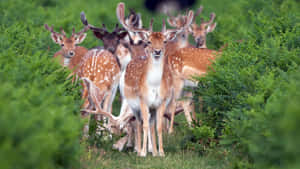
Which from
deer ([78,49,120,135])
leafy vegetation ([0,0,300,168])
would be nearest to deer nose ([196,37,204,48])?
→ leafy vegetation ([0,0,300,168])

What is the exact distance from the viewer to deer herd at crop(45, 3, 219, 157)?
9.55 m

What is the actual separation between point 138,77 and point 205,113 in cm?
117

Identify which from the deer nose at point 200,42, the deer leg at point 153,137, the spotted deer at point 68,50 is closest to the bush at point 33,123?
the deer leg at point 153,137

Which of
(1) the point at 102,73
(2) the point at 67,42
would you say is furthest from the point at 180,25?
(1) the point at 102,73

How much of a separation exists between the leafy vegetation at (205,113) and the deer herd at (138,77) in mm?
434

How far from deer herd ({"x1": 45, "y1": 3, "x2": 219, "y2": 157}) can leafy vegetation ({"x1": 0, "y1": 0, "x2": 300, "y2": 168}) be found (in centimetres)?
43

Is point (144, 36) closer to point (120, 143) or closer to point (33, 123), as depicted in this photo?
point (120, 143)

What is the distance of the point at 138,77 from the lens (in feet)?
32.0

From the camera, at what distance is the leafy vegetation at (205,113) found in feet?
17.0

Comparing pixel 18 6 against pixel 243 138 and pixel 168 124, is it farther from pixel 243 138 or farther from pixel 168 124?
pixel 243 138

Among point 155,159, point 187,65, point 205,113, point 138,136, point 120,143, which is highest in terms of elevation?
point 187,65

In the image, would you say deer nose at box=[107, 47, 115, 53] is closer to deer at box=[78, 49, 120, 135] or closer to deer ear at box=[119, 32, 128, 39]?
deer ear at box=[119, 32, 128, 39]

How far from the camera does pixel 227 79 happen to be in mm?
9164

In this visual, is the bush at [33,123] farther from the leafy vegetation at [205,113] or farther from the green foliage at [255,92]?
the green foliage at [255,92]
